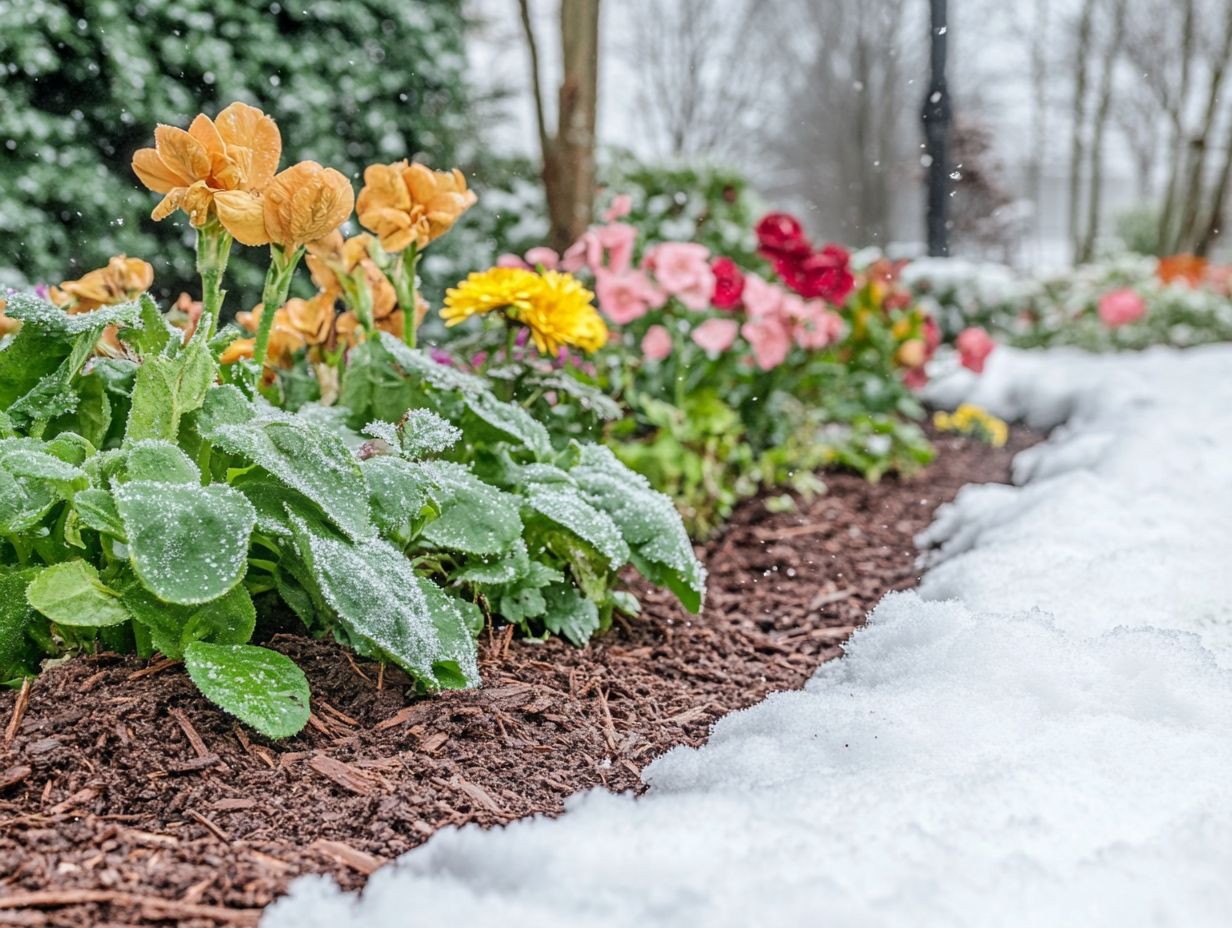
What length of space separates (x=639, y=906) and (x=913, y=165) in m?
16.3

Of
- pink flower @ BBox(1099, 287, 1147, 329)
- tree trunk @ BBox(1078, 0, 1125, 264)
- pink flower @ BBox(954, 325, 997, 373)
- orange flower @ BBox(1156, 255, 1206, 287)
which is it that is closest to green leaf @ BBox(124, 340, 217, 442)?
pink flower @ BBox(954, 325, 997, 373)

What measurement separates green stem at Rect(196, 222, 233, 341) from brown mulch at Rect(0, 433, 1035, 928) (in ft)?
1.48

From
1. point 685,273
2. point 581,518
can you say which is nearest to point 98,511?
point 581,518

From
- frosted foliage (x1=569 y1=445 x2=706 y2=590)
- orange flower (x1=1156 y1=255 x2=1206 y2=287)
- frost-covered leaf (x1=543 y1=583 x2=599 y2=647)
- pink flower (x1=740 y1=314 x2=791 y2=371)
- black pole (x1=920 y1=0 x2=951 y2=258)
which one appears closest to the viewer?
frosted foliage (x1=569 y1=445 x2=706 y2=590)

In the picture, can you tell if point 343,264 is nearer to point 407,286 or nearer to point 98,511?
point 407,286

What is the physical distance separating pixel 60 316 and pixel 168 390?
A: 0.60 feet

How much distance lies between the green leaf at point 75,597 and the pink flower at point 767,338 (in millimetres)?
1995

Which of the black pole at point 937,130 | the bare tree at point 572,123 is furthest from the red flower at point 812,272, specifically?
the black pole at point 937,130

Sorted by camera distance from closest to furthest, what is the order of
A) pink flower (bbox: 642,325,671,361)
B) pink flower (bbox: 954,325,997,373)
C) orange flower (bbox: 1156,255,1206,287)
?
1. pink flower (bbox: 642,325,671,361)
2. pink flower (bbox: 954,325,997,373)
3. orange flower (bbox: 1156,255,1206,287)

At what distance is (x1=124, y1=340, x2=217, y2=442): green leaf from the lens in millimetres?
1216

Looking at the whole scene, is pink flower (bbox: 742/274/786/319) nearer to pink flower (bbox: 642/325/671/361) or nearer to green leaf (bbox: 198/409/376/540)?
pink flower (bbox: 642/325/671/361)

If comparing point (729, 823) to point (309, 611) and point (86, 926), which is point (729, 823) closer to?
point (86, 926)

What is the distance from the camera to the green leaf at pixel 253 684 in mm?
1092

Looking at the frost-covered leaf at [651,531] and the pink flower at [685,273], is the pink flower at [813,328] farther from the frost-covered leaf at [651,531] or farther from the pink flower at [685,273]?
the frost-covered leaf at [651,531]
